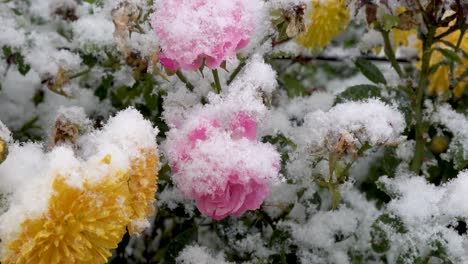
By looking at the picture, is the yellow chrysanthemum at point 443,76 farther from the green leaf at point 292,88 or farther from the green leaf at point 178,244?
the green leaf at point 178,244

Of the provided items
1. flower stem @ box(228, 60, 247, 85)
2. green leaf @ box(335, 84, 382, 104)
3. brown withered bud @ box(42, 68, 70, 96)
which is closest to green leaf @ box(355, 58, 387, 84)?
green leaf @ box(335, 84, 382, 104)

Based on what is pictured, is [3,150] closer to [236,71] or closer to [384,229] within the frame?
[236,71]

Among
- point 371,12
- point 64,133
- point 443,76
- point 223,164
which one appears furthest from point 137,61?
point 443,76

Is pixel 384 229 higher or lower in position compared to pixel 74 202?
lower

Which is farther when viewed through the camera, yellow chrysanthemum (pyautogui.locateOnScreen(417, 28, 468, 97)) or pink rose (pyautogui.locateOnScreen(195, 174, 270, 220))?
yellow chrysanthemum (pyautogui.locateOnScreen(417, 28, 468, 97))

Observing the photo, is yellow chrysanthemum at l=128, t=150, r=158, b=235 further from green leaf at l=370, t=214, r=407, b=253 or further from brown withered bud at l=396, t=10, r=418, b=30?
brown withered bud at l=396, t=10, r=418, b=30

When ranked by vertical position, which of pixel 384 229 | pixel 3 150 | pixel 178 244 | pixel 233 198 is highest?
pixel 3 150
